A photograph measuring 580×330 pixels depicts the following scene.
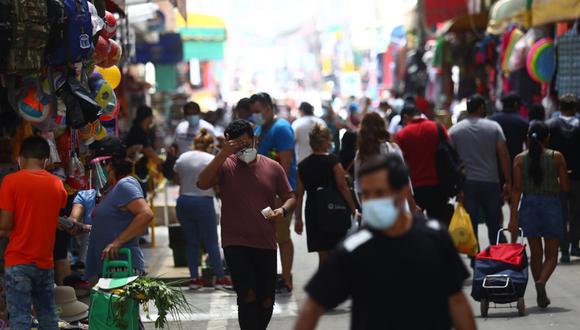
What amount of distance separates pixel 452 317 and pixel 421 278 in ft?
1.04

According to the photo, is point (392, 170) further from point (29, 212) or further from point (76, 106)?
point (76, 106)

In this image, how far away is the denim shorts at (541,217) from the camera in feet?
38.5

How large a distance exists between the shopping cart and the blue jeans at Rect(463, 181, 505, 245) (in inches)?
104

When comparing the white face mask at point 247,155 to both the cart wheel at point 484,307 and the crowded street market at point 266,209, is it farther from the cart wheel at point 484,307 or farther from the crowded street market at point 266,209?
the cart wheel at point 484,307

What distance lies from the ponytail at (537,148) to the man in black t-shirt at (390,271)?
6.21 m

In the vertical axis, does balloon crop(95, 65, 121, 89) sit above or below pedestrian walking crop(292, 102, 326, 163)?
above

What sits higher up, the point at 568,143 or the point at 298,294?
the point at 568,143

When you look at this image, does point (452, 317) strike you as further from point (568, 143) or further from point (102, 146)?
point (568, 143)

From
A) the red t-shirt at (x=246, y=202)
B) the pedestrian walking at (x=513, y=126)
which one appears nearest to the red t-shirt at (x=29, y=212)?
the red t-shirt at (x=246, y=202)

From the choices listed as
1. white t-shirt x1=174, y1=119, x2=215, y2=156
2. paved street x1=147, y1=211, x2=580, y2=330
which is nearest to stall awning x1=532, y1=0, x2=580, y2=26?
paved street x1=147, y1=211, x2=580, y2=330

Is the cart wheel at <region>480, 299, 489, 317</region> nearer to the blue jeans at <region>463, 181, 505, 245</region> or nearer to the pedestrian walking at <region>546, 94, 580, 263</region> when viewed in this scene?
the blue jeans at <region>463, 181, 505, 245</region>

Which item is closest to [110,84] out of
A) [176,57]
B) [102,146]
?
[102,146]

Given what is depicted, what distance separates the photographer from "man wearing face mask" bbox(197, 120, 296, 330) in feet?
30.8

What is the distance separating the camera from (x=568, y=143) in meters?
14.6
